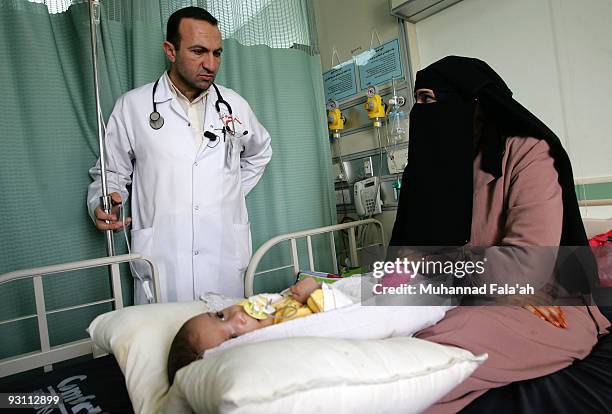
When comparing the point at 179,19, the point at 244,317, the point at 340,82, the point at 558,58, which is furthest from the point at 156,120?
the point at 558,58

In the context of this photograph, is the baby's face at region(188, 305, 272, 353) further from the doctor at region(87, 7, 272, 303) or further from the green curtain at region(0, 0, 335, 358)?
the green curtain at region(0, 0, 335, 358)

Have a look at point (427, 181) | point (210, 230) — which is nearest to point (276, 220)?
point (210, 230)

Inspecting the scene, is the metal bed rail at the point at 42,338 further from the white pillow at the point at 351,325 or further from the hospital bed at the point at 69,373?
the white pillow at the point at 351,325

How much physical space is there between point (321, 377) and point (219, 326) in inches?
16.7

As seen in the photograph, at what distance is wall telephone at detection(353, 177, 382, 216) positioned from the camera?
275 centimetres

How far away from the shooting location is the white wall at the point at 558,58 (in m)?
1.84

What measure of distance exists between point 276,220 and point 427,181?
112cm

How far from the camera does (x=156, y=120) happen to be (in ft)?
6.11

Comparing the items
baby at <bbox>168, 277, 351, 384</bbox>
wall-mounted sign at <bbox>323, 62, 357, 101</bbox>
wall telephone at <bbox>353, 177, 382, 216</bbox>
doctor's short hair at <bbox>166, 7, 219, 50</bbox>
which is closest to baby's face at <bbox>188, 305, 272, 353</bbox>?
baby at <bbox>168, 277, 351, 384</bbox>

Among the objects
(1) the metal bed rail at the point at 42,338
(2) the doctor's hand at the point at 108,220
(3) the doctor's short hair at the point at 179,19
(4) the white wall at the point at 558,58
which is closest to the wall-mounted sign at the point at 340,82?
(4) the white wall at the point at 558,58

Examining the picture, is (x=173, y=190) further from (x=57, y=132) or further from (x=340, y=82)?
(x=340, y=82)

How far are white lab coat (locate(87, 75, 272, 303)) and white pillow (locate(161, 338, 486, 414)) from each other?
105cm

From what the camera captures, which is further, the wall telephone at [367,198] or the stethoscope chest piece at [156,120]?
the wall telephone at [367,198]

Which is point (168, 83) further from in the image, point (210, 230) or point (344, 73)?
point (344, 73)
